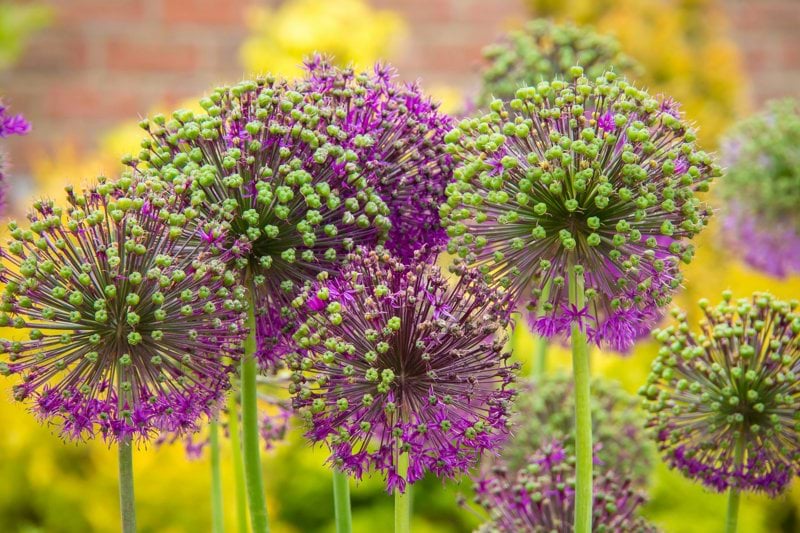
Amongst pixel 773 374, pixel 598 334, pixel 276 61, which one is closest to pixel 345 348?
pixel 598 334

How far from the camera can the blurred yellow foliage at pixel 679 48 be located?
4738 millimetres

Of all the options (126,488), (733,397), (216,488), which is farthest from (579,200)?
(216,488)

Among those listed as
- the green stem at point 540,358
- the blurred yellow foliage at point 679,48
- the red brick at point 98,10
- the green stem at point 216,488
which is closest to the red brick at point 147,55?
the red brick at point 98,10

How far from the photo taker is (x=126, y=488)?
99cm

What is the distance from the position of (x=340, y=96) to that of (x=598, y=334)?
35cm

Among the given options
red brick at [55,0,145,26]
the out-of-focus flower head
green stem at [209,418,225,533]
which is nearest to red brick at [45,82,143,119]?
red brick at [55,0,145,26]

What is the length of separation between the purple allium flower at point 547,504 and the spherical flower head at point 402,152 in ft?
1.08

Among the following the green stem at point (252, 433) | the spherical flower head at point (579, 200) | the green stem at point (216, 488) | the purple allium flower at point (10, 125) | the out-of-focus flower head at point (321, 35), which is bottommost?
the green stem at point (216, 488)

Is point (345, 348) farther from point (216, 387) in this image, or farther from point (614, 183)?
point (614, 183)

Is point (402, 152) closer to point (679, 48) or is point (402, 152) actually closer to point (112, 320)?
point (112, 320)

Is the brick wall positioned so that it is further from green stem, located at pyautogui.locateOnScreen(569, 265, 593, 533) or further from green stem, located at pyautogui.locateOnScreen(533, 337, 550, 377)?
green stem, located at pyautogui.locateOnScreen(569, 265, 593, 533)

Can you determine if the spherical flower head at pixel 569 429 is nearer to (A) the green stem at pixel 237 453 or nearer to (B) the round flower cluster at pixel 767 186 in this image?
(A) the green stem at pixel 237 453

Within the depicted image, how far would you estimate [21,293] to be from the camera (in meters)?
0.92

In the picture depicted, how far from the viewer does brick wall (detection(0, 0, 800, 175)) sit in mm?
5531
